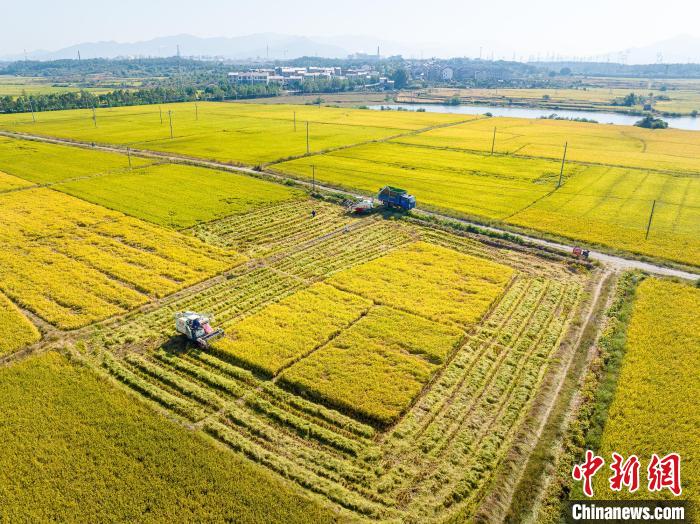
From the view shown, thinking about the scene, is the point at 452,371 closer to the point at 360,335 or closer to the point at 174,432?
the point at 360,335

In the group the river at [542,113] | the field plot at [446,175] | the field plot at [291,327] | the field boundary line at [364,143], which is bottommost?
the field plot at [291,327]

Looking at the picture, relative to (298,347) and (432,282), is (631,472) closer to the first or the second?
(298,347)

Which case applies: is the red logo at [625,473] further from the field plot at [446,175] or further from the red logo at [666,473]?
the field plot at [446,175]

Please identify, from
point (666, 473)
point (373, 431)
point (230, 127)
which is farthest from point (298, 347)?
point (230, 127)

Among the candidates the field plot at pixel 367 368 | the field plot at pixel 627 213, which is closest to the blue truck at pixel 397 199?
the field plot at pixel 627 213

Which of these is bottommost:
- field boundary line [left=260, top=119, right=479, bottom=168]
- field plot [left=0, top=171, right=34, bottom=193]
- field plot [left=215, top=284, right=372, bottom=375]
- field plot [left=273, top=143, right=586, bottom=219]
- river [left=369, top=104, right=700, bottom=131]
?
field plot [left=215, top=284, right=372, bottom=375]

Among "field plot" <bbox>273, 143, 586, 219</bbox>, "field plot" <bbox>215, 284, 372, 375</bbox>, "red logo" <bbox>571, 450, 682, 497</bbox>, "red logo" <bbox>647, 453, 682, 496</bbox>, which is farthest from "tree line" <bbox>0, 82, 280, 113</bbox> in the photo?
"red logo" <bbox>647, 453, 682, 496</bbox>

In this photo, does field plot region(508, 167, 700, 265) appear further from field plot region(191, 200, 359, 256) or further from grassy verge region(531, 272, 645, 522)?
field plot region(191, 200, 359, 256)
